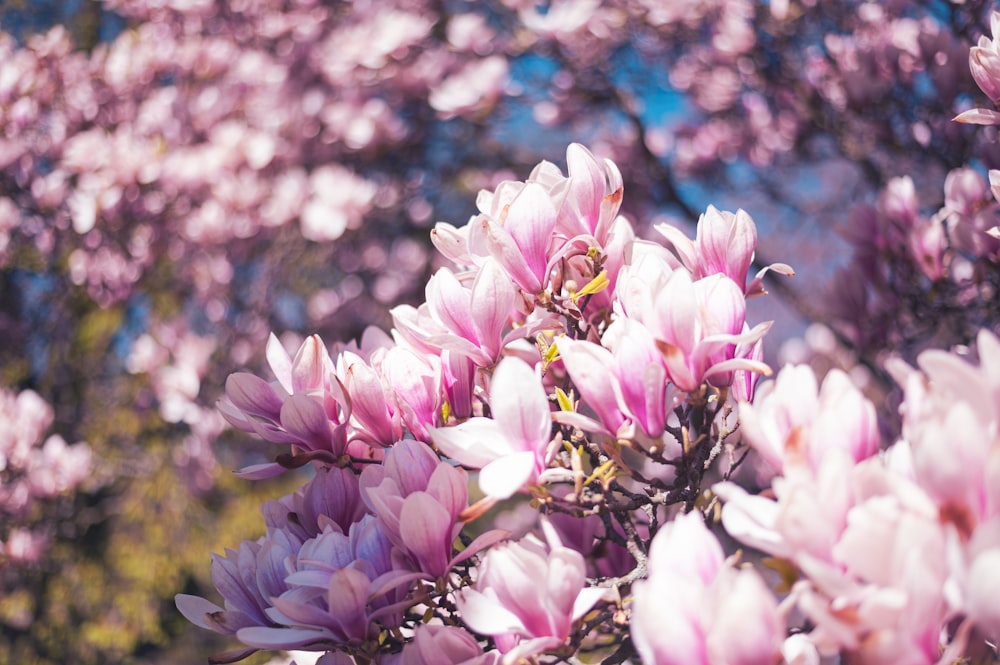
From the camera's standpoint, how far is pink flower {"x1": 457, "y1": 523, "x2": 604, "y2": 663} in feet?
2.67

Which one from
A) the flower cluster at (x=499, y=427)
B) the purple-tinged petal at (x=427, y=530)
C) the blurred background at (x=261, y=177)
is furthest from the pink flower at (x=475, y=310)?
the blurred background at (x=261, y=177)

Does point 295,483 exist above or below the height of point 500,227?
below

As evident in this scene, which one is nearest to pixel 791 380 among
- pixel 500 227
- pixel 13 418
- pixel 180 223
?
pixel 500 227

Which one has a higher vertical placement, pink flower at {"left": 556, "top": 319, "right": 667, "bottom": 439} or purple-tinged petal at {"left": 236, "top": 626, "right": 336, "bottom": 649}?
pink flower at {"left": 556, "top": 319, "right": 667, "bottom": 439}

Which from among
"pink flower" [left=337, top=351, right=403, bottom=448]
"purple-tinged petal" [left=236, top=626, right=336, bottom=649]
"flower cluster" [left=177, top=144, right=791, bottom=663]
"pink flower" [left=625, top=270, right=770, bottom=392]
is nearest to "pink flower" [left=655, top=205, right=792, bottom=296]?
"flower cluster" [left=177, top=144, right=791, bottom=663]

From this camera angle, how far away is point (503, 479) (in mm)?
835

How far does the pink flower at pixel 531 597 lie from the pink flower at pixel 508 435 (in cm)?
7

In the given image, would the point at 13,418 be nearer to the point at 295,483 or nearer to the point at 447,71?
the point at 295,483

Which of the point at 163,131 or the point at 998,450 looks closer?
the point at 998,450

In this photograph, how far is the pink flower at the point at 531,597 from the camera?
0.81m

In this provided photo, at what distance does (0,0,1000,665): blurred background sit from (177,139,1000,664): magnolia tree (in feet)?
5.09

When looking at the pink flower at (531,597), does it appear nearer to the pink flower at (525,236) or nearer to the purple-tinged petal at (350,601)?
the purple-tinged petal at (350,601)

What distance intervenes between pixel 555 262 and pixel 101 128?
343 centimetres

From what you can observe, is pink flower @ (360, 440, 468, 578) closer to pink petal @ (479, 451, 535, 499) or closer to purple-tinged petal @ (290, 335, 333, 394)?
pink petal @ (479, 451, 535, 499)
